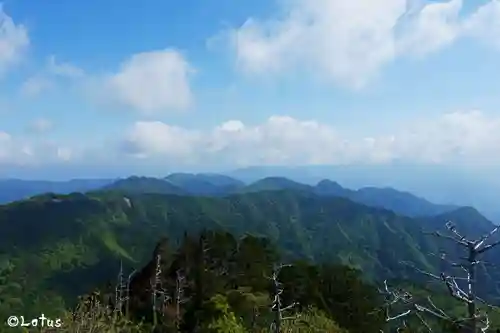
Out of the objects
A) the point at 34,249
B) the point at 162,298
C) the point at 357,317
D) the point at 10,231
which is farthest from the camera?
the point at 10,231

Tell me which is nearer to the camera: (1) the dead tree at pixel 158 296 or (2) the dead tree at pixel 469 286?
(2) the dead tree at pixel 469 286

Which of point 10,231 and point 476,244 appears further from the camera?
point 10,231

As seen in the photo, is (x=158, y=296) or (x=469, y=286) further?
(x=158, y=296)

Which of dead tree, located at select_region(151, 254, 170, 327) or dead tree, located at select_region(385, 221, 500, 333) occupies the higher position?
dead tree, located at select_region(385, 221, 500, 333)

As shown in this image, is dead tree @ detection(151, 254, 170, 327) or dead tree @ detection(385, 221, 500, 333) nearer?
dead tree @ detection(385, 221, 500, 333)

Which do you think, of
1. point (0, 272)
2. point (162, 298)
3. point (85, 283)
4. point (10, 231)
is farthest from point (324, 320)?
point (10, 231)

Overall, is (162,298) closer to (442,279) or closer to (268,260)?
(268,260)

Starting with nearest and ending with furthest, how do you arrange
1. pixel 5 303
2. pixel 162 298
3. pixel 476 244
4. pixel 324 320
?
pixel 476 244 → pixel 324 320 → pixel 162 298 → pixel 5 303

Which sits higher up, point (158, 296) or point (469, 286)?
point (469, 286)

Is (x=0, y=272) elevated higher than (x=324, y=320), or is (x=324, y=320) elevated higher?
(x=324, y=320)

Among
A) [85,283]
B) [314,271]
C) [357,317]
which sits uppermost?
[314,271]

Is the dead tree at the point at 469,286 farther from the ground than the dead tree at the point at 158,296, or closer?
farther from the ground
